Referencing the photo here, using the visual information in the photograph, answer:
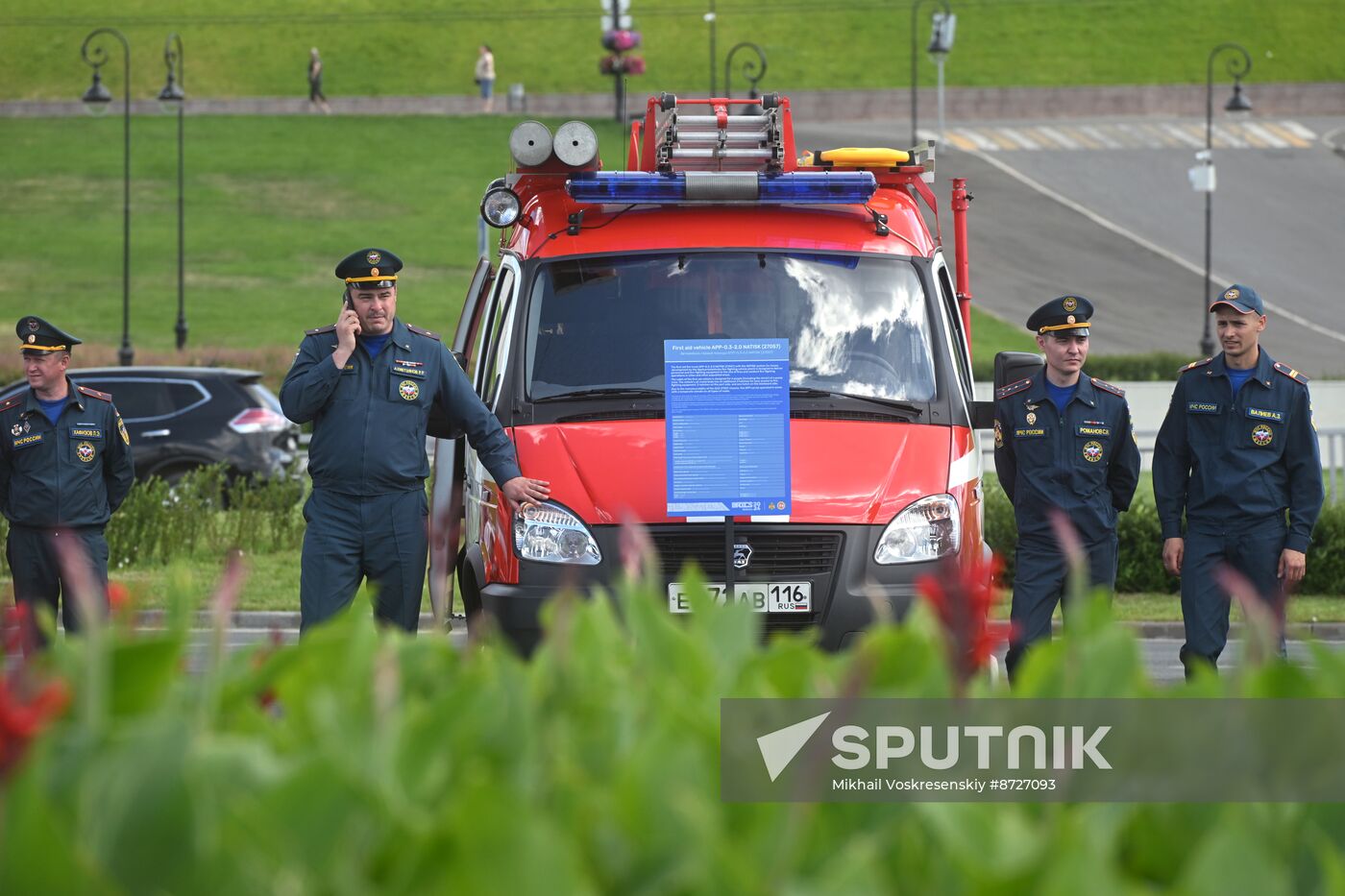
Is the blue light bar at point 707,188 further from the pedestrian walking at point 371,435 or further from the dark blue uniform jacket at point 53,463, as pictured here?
the dark blue uniform jacket at point 53,463

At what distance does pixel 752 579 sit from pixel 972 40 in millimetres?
70296

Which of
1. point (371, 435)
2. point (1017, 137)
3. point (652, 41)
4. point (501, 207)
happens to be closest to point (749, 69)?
point (1017, 137)

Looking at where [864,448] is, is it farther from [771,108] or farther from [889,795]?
[889,795]

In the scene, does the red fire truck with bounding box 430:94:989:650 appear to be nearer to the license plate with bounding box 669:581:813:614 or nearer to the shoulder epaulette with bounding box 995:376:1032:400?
the license plate with bounding box 669:581:813:614

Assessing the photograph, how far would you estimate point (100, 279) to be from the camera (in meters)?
48.9

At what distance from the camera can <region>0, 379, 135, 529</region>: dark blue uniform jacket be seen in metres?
8.84

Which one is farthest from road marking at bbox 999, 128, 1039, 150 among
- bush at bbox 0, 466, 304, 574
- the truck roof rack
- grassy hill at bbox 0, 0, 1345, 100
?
the truck roof rack

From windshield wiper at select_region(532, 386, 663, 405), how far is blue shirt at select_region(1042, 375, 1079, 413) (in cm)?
185

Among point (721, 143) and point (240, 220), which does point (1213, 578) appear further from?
point (240, 220)

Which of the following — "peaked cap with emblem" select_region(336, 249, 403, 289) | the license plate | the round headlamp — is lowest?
the license plate

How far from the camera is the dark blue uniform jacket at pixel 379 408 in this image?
25.2ft

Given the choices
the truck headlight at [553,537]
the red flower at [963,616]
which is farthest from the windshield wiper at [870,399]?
the red flower at [963,616]

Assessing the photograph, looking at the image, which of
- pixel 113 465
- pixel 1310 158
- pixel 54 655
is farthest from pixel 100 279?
pixel 54 655

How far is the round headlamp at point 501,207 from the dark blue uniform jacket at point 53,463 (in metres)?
2.10
